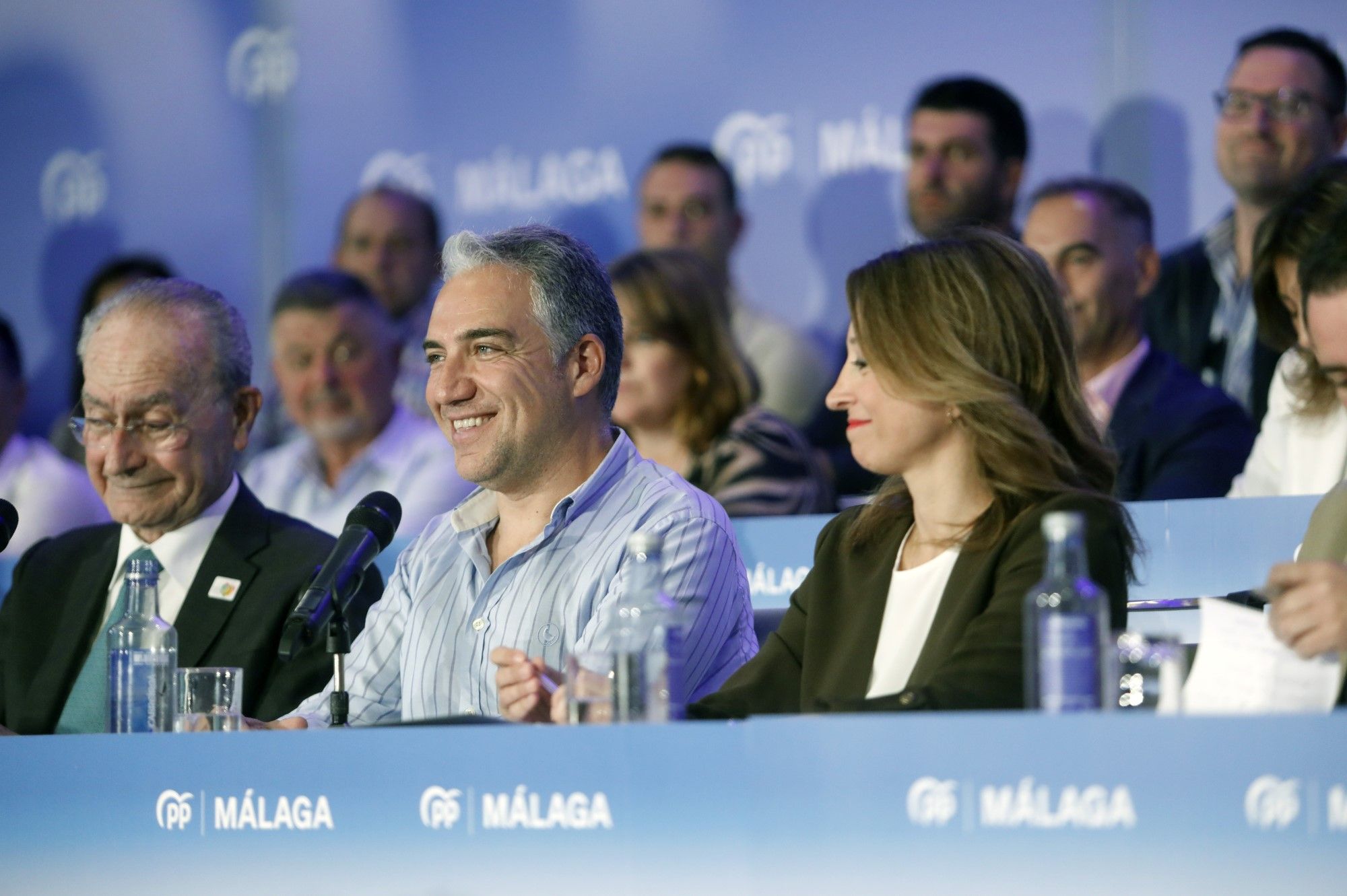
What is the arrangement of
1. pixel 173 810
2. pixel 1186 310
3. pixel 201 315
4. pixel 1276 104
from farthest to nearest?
1. pixel 1186 310
2. pixel 1276 104
3. pixel 201 315
4. pixel 173 810

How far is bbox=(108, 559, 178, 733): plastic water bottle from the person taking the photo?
2.60 m

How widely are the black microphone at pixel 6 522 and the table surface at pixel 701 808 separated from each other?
2.26ft

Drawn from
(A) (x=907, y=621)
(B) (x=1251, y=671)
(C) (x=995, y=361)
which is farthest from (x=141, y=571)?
(B) (x=1251, y=671)

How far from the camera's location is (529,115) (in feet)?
22.3

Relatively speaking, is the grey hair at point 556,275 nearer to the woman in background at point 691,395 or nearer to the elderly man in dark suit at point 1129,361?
the elderly man in dark suit at point 1129,361

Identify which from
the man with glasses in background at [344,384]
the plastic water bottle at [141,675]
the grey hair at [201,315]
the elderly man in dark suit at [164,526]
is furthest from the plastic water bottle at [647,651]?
the man with glasses in background at [344,384]

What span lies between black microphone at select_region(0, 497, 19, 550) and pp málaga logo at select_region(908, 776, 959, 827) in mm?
1748

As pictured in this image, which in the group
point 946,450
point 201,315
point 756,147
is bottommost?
point 946,450

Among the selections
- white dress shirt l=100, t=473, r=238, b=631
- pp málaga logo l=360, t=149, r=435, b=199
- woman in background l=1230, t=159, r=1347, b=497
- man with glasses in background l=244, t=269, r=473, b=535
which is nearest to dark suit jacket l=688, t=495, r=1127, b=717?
white dress shirt l=100, t=473, r=238, b=631

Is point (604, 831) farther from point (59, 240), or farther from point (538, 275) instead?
point (59, 240)

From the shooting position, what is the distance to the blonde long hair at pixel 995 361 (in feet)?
7.89

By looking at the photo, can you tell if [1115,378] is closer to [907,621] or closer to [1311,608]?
[907,621]

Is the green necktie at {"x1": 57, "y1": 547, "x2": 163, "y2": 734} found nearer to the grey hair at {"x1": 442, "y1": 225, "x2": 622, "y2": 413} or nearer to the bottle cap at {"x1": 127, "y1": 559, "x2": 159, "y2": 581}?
the bottle cap at {"x1": 127, "y1": 559, "x2": 159, "y2": 581}

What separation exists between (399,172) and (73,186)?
147 centimetres
